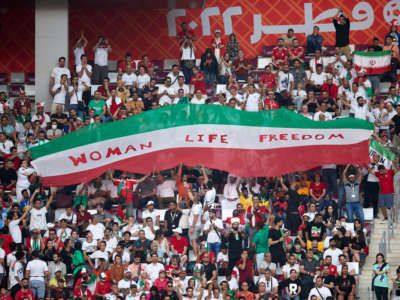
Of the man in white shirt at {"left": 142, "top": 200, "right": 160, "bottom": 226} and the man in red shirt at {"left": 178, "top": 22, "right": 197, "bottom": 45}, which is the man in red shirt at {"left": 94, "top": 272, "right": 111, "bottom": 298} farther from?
the man in red shirt at {"left": 178, "top": 22, "right": 197, "bottom": 45}

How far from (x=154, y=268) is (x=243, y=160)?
11.0ft

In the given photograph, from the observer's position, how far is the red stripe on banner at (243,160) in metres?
23.1

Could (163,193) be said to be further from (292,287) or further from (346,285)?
(346,285)

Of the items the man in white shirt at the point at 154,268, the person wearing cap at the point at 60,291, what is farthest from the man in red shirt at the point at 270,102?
the person wearing cap at the point at 60,291

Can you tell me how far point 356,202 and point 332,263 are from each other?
2.02 metres

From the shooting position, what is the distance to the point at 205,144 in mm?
23359

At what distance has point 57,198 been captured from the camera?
24.1m

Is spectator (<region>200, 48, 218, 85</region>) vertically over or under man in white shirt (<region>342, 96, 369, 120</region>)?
over

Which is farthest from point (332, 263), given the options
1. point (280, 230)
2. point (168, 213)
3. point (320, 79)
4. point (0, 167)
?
point (0, 167)

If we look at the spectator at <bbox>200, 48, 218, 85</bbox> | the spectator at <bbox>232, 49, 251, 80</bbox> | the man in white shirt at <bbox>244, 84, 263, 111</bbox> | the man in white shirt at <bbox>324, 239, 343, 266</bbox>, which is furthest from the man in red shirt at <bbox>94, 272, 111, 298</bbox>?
the spectator at <bbox>232, 49, 251, 80</bbox>

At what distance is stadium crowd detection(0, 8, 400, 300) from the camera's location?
21.9 metres

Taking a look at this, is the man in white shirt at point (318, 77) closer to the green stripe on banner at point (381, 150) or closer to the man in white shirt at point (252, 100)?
the man in white shirt at point (252, 100)

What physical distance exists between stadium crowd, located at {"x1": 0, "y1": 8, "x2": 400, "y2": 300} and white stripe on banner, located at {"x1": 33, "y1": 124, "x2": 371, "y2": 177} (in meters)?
0.84

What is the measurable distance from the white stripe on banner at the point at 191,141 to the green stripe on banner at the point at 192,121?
0.39 feet
